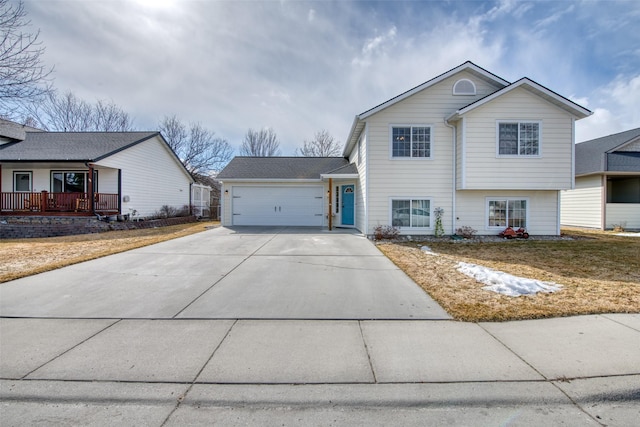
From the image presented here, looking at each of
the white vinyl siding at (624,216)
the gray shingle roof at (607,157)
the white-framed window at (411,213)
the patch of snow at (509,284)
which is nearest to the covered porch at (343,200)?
the white-framed window at (411,213)

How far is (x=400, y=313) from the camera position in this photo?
4.29 m

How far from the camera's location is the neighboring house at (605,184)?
15750 millimetres

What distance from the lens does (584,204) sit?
17.3 m

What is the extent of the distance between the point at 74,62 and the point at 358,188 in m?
12.8

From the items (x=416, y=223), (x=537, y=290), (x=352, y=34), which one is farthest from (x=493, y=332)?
(x=352, y=34)

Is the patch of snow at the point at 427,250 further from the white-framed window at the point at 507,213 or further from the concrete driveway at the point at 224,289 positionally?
the white-framed window at the point at 507,213

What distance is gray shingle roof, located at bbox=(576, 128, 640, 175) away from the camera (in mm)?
15570

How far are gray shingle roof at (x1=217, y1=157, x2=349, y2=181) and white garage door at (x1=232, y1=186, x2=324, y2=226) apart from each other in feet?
2.28

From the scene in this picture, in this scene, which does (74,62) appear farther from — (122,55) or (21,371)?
(21,371)

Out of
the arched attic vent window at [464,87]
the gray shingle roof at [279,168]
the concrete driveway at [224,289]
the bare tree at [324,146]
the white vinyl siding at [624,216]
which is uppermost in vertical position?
the bare tree at [324,146]

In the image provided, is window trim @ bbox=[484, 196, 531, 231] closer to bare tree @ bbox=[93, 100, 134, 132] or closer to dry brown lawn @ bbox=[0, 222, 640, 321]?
dry brown lawn @ bbox=[0, 222, 640, 321]

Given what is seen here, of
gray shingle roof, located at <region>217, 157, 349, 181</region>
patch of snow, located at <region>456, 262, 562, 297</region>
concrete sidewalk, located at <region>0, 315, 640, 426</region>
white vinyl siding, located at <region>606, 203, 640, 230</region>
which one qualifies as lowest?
concrete sidewalk, located at <region>0, 315, 640, 426</region>

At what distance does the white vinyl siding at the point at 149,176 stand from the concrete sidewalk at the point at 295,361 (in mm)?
14870

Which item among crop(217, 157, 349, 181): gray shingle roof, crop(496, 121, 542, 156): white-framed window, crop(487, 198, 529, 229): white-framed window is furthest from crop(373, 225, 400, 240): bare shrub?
crop(217, 157, 349, 181): gray shingle roof
